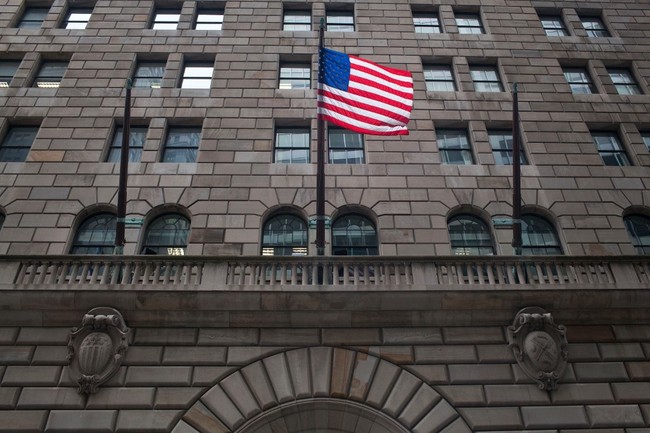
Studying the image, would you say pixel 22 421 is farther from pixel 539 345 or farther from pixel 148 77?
pixel 148 77

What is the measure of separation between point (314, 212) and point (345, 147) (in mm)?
3216

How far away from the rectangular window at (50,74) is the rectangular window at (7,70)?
3.18 feet

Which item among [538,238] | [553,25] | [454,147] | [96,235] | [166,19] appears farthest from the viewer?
[553,25]

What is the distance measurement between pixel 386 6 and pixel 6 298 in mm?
17817

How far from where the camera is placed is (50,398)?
11.9 m

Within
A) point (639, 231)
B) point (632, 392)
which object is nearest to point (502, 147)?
point (639, 231)

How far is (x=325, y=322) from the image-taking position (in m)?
13.1

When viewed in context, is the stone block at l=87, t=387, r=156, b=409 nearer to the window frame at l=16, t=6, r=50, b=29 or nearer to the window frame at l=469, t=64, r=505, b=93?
the window frame at l=469, t=64, r=505, b=93

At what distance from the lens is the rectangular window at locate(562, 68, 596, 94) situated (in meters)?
20.8

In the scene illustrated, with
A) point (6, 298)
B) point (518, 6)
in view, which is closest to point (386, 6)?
point (518, 6)

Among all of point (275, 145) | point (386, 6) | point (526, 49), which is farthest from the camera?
point (386, 6)

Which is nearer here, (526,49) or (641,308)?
(641,308)

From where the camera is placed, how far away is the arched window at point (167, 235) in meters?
15.6

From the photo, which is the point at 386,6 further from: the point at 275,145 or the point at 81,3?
the point at 81,3
